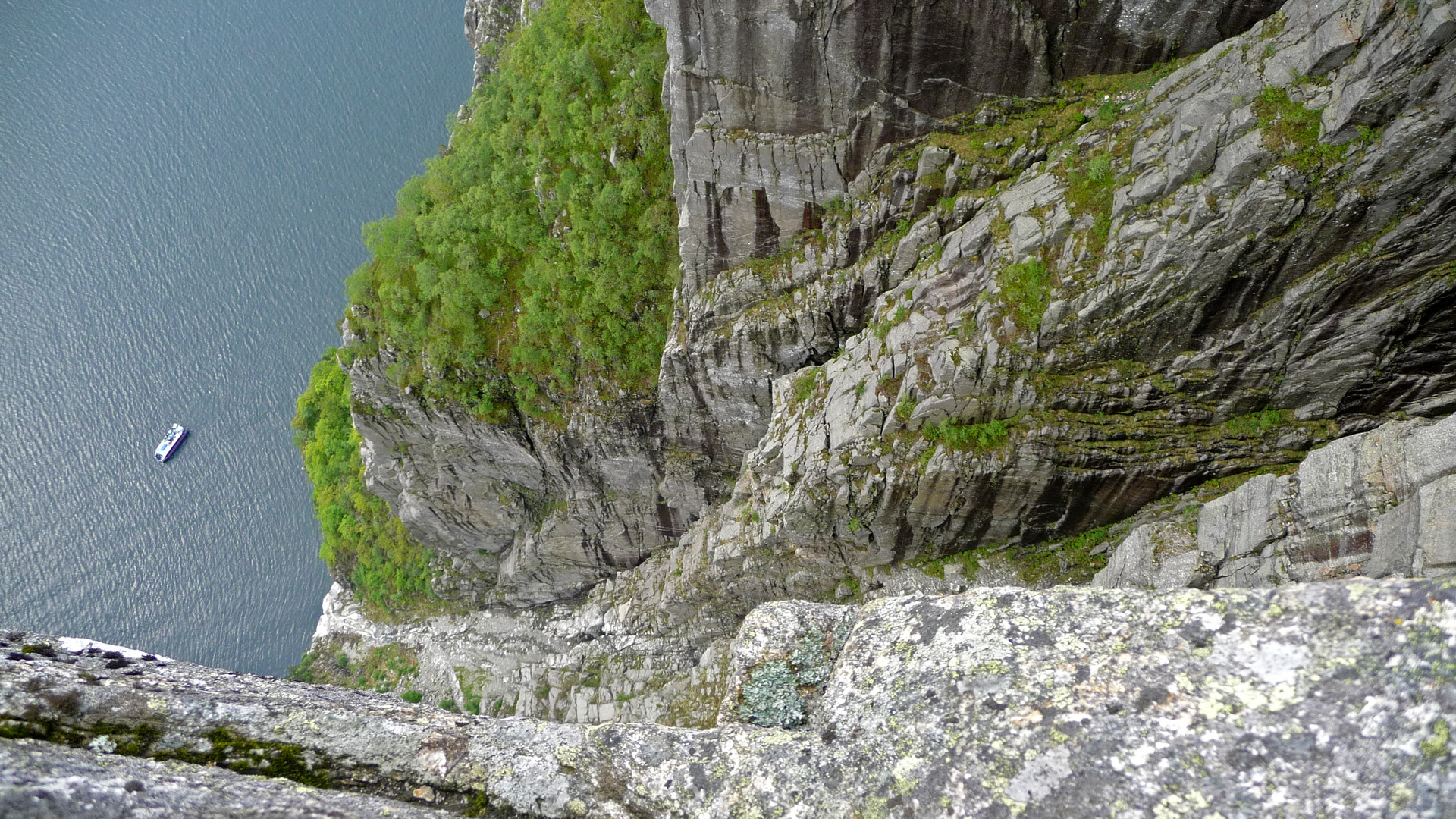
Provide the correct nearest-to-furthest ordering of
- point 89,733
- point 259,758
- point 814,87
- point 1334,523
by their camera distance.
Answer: point 89,733
point 259,758
point 1334,523
point 814,87

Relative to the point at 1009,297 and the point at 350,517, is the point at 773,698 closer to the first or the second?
the point at 1009,297

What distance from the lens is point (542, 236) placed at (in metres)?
22.6

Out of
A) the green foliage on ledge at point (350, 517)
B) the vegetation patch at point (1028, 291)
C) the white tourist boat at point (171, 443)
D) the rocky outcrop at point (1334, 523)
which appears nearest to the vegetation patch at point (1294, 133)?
the vegetation patch at point (1028, 291)

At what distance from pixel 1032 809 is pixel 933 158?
15.2 metres

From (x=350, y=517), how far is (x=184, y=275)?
71.6 feet

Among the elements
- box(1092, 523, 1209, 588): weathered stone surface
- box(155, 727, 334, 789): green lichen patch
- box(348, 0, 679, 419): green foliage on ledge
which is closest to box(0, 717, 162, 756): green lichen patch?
box(155, 727, 334, 789): green lichen patch

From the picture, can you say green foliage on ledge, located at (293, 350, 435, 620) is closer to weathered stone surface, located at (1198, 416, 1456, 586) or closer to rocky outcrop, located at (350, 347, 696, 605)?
rocky outcrop, located at (350, 347, 696, 605)

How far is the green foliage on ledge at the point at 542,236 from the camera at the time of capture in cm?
2080

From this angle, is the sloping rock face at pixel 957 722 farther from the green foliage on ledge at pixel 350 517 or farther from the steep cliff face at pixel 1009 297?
the green foliage on ledge at pixel 350 517

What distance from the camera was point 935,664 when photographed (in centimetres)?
573

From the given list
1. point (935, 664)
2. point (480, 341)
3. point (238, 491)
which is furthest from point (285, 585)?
point (935, 664)

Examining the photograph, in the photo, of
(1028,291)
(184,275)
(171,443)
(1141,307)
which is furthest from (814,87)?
(184,275)

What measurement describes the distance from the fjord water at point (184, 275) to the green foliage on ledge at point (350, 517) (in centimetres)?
474

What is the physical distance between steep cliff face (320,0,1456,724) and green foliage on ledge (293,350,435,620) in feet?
32.3
